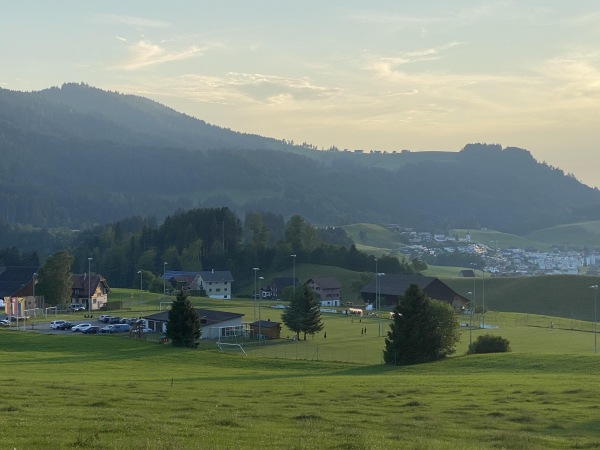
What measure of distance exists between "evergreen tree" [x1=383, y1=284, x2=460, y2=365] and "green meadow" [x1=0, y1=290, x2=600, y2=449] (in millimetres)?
1701

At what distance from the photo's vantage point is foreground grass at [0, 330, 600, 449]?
24.6 meters

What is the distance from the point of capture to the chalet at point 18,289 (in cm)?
10700

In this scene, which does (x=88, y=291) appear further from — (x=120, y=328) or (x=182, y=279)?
(x=182, y=279)

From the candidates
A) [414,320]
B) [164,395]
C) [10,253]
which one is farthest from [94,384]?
[10,253]

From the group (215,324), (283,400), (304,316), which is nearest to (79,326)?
(215,324)

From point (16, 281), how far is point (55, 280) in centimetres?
647

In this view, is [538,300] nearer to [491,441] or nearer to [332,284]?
[332,284]

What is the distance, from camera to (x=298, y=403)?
34.3m

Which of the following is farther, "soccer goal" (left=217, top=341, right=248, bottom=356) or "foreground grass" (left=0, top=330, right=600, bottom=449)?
"soccer goal" (left=217, top=341, right=248, bottom=356)

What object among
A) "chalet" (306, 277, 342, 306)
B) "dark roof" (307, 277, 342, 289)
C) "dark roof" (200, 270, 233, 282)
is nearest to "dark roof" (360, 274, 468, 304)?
"chalet" (306, 277, 342, 306)

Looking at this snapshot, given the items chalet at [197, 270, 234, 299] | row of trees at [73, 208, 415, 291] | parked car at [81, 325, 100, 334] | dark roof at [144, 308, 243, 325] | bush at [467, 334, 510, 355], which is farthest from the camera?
row of trees at [73, 208, 415, 291]

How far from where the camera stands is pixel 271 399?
117 ft

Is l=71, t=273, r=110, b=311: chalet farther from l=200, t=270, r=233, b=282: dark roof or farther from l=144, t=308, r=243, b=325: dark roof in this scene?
l=144, t=308, r=243, b=325: dark roof

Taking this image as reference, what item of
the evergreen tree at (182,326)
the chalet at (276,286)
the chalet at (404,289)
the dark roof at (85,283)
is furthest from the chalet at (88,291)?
the evergreen tree at (182,326)
